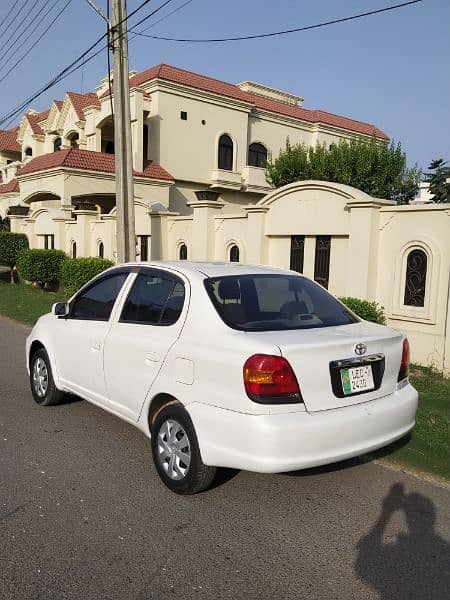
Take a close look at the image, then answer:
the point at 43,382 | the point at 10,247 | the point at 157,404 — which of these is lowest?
the point at 43,382

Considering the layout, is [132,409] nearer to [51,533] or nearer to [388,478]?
[51,533]

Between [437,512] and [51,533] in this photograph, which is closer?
[51,533]

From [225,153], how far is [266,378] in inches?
961

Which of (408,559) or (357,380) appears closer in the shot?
(408,559)

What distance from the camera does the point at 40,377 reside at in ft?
18.2

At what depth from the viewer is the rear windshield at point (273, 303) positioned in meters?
3.60

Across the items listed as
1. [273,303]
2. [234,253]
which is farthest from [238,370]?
[234,253]

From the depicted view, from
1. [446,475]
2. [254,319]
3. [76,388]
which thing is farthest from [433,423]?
[76,388]

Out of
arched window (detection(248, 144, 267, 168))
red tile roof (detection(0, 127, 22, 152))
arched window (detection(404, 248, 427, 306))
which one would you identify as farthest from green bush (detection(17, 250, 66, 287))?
red tile roof (detection(0, 127, 22, 152))

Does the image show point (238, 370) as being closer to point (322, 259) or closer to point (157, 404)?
point (157, 404)

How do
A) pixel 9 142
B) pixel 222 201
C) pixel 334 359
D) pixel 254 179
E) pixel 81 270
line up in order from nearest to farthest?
pixel 334 359
pixel 81 270
pixel 222 201
pixel 254 179
pixel 9 142

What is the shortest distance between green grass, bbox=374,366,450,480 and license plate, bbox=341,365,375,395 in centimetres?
115

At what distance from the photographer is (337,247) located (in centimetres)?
962

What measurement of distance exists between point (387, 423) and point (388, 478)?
26.1 inches
